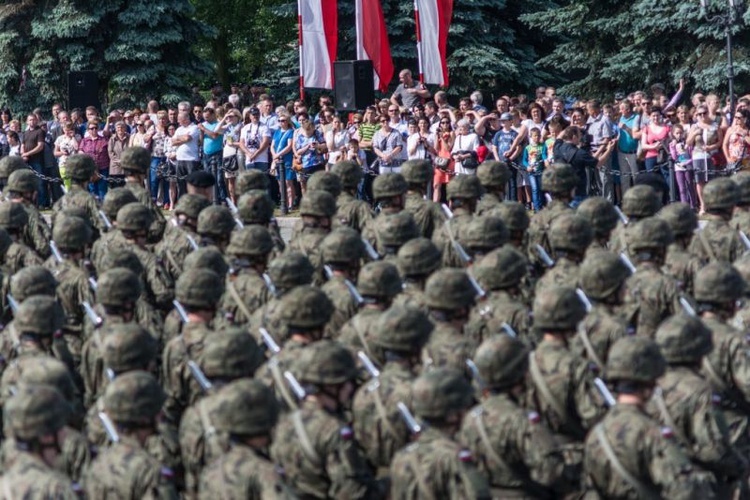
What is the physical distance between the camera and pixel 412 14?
3164cm

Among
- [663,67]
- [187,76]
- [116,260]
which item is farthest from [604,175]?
[187,76]

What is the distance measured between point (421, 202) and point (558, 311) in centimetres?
614

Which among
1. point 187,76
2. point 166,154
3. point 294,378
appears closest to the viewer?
point 294,378

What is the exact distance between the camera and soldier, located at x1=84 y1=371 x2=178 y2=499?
784 centimetres

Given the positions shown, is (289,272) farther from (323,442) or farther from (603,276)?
(323,442)

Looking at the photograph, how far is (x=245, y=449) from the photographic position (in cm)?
783

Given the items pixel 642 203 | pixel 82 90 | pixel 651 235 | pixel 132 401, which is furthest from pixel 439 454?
pixel 82 90

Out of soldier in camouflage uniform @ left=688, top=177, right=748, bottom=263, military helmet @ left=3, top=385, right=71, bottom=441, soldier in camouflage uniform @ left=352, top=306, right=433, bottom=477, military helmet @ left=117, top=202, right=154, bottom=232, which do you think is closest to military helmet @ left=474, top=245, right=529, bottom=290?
soldier in camouflage uniform @ left=352, top=306, right=433, bottom=477

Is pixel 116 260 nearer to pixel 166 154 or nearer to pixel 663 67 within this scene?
pixel 166 154

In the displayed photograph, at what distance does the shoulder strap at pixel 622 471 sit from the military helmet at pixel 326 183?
790 cm

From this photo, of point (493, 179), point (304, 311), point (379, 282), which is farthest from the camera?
point (493, 179)

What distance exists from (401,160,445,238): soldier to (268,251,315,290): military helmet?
343cm

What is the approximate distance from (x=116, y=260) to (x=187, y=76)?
20.5 meters

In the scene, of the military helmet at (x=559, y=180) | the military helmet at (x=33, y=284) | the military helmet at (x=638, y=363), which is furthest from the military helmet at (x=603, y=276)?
the military helmet at (x=559, y=180)
